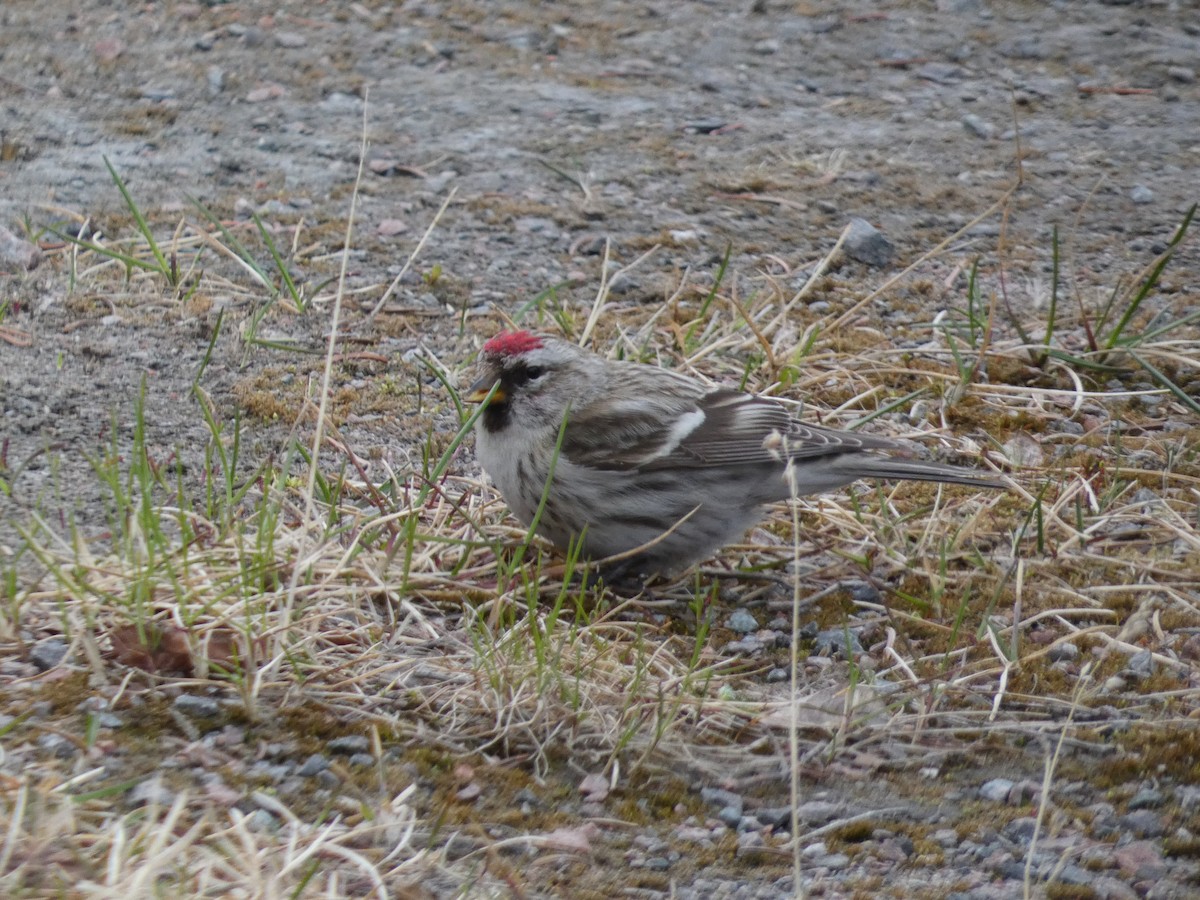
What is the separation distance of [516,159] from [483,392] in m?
2.50

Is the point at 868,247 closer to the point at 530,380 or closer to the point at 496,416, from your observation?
the point at 530,380

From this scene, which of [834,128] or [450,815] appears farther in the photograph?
[834,128]

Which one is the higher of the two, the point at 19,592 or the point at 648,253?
the point at 19,592

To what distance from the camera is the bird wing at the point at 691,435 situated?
12.7 feet

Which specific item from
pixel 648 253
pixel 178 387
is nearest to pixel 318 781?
pixel 178 387

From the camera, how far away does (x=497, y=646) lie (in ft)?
10.5

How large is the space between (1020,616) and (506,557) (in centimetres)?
134

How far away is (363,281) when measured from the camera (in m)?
5.30

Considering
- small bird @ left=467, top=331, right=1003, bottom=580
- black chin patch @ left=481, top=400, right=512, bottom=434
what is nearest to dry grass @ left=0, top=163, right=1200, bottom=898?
small bird @ left=467, top=331, right=1003, bottom=580

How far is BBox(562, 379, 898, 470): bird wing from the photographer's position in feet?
12.7

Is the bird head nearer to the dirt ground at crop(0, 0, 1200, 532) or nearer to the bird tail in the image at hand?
the dirt ground at crop(0, 0, 1200, 532)

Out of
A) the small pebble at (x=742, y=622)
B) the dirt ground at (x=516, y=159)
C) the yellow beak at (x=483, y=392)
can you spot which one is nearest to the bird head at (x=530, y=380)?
the yellow beak at (x=483, y=392)

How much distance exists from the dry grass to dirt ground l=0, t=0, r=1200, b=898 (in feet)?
1.66

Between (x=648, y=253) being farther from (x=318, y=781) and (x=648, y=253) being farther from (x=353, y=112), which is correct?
(x=318, y=781)
